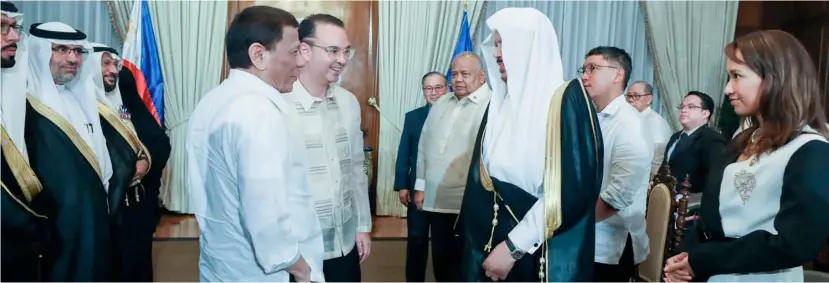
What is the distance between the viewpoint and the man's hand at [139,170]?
2.73 meters

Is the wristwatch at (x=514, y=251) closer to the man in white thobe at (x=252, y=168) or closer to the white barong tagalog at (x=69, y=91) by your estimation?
the man in white thobe at (x=252, y=168)

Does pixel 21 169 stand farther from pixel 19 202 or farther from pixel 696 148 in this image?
pixel 696 148

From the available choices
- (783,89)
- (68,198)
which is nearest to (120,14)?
(68,198)

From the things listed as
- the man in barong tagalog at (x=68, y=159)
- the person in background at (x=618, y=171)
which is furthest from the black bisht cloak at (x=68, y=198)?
the person in background at (x=618, y=171)

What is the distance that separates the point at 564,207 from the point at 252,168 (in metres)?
0.76

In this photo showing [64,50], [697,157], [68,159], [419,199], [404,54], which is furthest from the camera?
[404,54]

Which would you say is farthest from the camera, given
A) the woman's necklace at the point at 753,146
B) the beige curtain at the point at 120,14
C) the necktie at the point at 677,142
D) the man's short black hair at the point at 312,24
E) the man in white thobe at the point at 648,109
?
the beige curtain at the point at 120,14

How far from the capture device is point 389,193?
5145 mm

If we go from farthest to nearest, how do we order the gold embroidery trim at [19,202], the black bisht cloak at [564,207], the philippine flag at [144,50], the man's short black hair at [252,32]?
the philippine flag at [144,50] → the gold embroidery trim at [19,202] → the black bisht cloak at [564,207] → the man's short black hair at [252,32]

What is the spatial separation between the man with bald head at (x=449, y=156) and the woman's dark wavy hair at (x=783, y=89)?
158cm

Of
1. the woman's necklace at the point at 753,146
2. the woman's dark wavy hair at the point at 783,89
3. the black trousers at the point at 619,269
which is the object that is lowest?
the black trousers at the point at 619,269

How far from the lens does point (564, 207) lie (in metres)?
1.57

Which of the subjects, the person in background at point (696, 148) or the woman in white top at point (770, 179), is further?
the person in background at point (696, 148)

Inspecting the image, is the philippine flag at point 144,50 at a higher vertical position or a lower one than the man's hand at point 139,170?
higher
